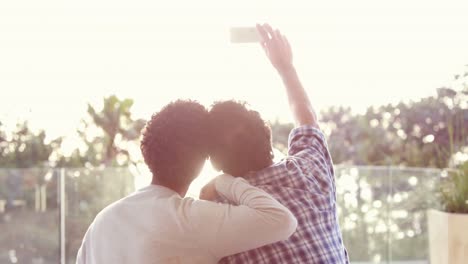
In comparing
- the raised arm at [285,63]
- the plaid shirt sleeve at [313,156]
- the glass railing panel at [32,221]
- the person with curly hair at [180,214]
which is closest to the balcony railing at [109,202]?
the glass railing panel at [32,221]

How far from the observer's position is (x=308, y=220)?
60.1 inches

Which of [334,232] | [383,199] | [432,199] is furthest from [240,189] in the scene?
[383,199]

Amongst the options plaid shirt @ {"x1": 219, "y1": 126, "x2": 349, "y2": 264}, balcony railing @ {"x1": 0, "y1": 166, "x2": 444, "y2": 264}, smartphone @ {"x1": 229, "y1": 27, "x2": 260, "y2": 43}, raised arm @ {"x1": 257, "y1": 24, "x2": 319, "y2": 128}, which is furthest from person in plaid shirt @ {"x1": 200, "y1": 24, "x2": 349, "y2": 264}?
balcony railing @ {"x1": 0, "y1": 166, "x2": 444, "y2": 264}

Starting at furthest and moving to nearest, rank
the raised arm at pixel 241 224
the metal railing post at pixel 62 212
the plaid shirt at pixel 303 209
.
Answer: the metal railing post at pixel 62 212, the plaid shirt at pixel 303 209, the raised arm at pixel 241 224

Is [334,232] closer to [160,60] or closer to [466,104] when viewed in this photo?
[466,104]

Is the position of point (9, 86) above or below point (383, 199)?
above

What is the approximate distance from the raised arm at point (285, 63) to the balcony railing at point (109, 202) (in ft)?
10.7

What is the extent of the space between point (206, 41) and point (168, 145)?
4355 millimetres

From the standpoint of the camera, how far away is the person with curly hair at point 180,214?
4.47 ft

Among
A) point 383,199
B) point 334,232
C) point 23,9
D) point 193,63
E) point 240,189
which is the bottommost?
point 383,199

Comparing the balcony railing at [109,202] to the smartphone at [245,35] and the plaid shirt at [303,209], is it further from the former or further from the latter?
the plaid shirt at [303,209]

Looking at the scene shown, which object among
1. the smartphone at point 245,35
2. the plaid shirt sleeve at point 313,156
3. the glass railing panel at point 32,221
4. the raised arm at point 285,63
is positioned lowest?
the glass railing panel at point 32,221

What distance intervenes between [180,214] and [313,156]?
1.28 feet

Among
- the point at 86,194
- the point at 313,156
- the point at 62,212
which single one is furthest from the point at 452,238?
the point at 62,212
